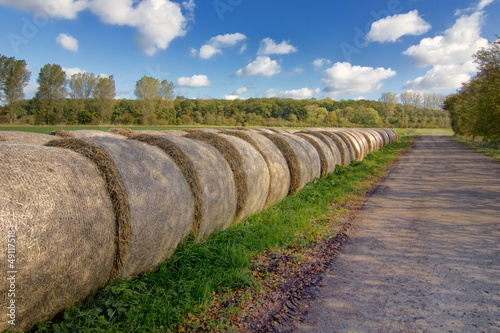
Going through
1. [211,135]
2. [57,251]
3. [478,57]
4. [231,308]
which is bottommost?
[231,308]

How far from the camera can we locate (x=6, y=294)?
7.48 ft

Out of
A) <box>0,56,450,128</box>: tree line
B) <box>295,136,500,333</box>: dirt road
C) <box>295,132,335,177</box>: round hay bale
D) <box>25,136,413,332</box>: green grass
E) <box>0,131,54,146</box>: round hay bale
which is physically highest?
<box>0,56,450,128</box>: tree line

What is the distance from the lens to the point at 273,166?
7.47m

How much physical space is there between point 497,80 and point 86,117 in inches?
2885

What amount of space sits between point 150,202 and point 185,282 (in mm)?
1130

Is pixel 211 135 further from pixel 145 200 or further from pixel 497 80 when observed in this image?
pixel 497 80

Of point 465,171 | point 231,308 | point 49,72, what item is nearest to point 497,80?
point 465,171

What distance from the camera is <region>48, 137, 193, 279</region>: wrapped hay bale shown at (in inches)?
134

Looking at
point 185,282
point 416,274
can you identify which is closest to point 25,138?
point 185,282

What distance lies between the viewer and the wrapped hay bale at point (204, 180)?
454 cm

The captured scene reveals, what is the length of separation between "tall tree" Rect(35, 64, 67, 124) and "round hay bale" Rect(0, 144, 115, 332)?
6814cm

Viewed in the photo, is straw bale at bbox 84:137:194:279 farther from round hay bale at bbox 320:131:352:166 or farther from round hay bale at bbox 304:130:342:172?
round hay bale at bbox 320:131:352:166

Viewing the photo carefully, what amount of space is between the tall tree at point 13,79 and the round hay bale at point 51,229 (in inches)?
2274

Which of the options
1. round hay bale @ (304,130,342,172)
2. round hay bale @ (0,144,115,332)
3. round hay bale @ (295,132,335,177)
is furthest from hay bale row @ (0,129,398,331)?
round hay bale @ (304,130,342,172)
